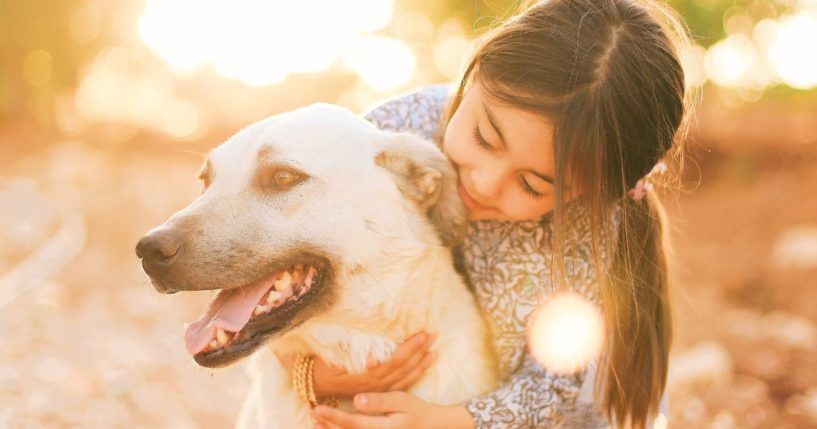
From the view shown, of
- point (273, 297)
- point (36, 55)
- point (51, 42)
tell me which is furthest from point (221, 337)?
point (36, 55)

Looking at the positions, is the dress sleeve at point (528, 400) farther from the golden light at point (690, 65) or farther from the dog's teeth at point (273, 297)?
the golden light at point (690, 65)

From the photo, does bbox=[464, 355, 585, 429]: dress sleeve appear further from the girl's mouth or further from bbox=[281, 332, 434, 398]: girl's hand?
the girl's mouth

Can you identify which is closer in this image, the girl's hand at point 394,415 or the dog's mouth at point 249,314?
the dog's mouth at point 249,314

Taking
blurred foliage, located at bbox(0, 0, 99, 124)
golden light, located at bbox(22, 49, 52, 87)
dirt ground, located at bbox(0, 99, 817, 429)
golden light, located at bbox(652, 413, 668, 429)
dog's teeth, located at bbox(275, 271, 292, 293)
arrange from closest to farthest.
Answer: dog's teeth, located at bbox(275, 271, 292, 293) → golden light, located at bbox(652, 413, 668, 429) → dirt ground, located at bbox(0, 99, 817, 429) → blurred foliage, located at bbox(0, 0, 99, 124) → golden light, located at bbox(22, 49, 52, 87)

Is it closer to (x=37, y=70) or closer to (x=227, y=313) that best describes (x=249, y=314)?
(x=227, y=313)

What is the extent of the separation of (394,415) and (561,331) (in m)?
0.73

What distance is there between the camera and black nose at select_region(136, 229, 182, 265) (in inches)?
94.5

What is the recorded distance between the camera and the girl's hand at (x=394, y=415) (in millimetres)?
2727

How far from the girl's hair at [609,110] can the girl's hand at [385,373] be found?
1.84 ft

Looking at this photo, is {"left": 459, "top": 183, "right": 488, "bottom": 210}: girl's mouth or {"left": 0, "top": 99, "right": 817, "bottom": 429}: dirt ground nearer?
{"left": 459, "top": 183, "right": 488, "bottom": 210}: girl's mouth

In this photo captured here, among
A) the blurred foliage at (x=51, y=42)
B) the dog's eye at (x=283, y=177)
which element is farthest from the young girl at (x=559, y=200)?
the blurred foliage at (x=51, y=42)

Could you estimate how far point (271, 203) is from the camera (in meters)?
2.64

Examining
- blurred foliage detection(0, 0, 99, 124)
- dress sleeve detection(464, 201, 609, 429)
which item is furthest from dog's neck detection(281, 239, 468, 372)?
blurred foliage detection(0, 0, 99, 124)

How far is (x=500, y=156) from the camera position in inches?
111
